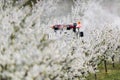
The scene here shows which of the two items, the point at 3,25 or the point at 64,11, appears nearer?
the point at 3,25

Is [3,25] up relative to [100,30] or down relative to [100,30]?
up

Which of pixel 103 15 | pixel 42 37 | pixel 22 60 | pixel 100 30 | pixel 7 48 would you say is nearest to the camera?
pixel 22 60

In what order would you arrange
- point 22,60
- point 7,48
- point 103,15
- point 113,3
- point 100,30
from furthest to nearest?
point 113,3 < point 103,15 < point 100,30 < point 7,48 < point 22,60

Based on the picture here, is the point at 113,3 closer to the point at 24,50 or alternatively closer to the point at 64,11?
the point at 64,11

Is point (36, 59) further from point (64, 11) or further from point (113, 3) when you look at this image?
point (113, 3)

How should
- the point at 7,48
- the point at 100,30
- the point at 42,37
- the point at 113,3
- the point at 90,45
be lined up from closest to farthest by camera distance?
the point at 7,48 → the point at 42,37 → the point at 90,45 → the point at 100,30 → the point at 113,3

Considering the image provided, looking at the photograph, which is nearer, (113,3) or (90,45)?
(90,45)

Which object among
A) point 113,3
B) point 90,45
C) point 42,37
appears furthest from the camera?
point 113,3

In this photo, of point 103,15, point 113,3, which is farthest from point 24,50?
point 113,3

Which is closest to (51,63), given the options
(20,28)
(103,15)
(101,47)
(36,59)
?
(36,59)

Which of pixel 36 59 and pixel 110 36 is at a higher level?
pixel 36 59
